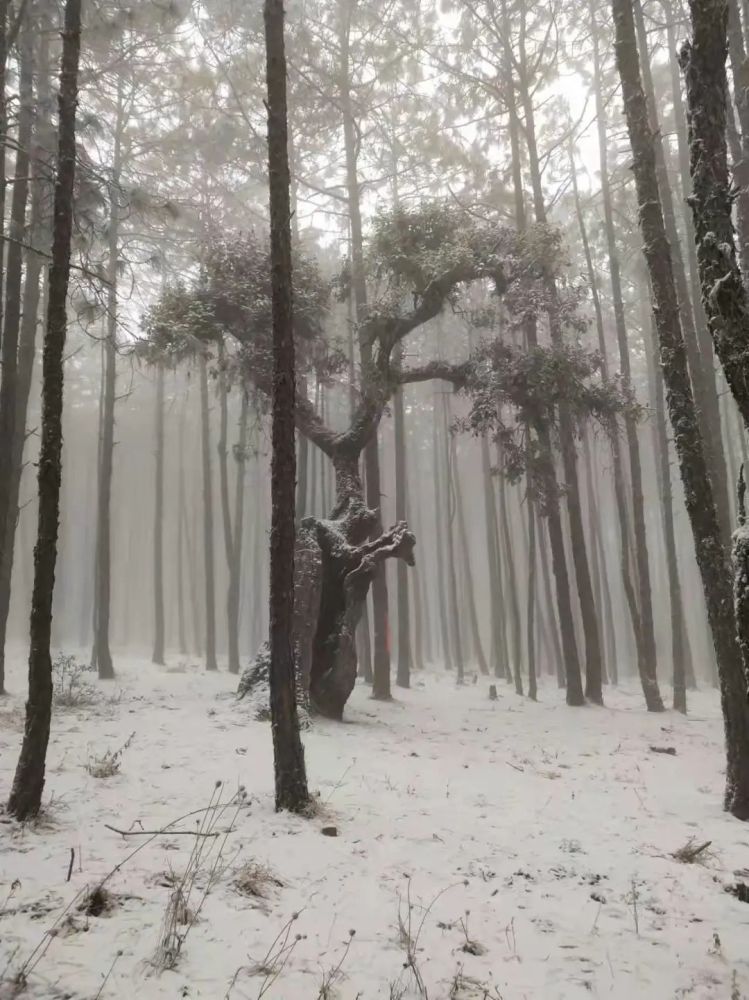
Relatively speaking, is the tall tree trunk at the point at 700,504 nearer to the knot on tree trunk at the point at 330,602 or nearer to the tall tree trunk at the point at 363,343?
the knot on tree trunk at the point at 330,602

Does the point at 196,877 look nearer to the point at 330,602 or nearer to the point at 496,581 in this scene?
the point at 330,602

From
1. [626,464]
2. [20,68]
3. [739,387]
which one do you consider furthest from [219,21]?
[626,464]

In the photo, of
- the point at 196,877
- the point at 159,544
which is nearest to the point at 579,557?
the point at 196,877

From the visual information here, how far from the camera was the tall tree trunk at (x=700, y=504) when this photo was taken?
6887mm

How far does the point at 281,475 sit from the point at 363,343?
7.79 metres

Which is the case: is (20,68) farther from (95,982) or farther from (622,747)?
(622,747)

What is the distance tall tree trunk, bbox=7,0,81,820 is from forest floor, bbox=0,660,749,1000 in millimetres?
427

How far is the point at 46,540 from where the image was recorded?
5707 mm

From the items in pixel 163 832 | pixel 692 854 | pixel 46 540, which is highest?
pixel 46 540

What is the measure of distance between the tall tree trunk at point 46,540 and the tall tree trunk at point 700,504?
6.44m

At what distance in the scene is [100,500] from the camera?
16.8 meters

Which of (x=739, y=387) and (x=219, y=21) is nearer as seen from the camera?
(x=739, y=387)

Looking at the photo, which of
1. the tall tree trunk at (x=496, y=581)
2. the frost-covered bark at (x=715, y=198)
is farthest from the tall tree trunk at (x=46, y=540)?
the tall tree trunk at (x=496, y=581)

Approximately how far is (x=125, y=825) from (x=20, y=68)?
41.1 feet
